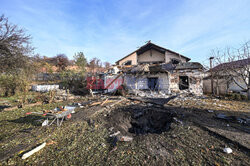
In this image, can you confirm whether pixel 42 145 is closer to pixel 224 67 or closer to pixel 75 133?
pixel 75 133

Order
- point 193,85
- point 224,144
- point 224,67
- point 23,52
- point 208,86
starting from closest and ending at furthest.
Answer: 1. point 224,144
2. point 224,67
3. point 23,52
4. point 193,85
5. point 208,86

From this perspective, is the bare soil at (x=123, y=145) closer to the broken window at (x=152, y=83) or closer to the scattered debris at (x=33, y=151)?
the scattered debris at (x=33, y=151)

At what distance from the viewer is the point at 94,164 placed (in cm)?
203

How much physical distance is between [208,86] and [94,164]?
15115 mm

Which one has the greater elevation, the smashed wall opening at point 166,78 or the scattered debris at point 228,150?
the smashed wall opening at point 166,78

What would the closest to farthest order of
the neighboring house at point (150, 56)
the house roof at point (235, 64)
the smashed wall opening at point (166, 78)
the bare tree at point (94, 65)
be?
the house roof at point (235, 64) < the smashed wall opening at point (166, 78) < the neighboring house at point (150, 56) < the bare tree at point (94, 65)

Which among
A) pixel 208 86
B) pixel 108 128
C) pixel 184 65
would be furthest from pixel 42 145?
pixel 208 86

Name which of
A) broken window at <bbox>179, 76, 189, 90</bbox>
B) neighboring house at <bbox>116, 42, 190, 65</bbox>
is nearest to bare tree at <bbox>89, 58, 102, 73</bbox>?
neighboring house at <bbox>116, 42, 190, 65</bbox>

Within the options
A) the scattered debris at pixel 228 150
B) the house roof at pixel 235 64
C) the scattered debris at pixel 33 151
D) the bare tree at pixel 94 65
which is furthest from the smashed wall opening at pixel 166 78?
the bare tree at pixel 94 65

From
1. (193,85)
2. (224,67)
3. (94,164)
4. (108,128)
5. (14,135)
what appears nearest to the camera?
(94,164)

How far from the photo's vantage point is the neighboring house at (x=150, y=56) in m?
14.9

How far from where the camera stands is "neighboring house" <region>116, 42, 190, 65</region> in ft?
48.7

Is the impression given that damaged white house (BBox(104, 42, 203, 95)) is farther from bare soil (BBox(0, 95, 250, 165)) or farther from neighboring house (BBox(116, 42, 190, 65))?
bare soil (BBox(0, 95, 250, 165))

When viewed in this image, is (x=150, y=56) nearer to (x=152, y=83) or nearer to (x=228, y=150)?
(x=152, y=83)
